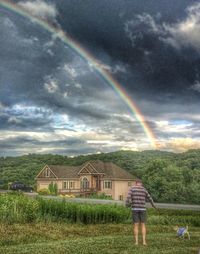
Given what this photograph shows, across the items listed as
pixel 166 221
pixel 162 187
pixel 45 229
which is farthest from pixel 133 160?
pixel 45 229

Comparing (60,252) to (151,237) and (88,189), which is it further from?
(88,189)

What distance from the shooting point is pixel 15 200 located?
905 inches

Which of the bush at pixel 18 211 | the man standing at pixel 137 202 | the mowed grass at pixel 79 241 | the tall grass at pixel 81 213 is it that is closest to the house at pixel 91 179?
the tall grass at pixel 81 213

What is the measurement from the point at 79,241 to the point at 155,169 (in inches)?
2276

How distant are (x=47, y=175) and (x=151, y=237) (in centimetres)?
6491

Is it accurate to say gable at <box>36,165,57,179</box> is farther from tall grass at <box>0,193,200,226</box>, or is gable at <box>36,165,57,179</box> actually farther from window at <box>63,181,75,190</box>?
tall grass at <box>0,193,200,226</box>

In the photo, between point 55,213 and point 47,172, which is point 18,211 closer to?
point 55,213

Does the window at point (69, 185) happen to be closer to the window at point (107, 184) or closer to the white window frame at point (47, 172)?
the white window frame at point (47, 172)

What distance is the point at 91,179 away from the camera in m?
78.7

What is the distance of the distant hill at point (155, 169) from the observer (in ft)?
214

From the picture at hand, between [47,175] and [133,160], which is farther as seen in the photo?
[133,160]

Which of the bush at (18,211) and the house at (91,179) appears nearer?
the bush at (18,211)

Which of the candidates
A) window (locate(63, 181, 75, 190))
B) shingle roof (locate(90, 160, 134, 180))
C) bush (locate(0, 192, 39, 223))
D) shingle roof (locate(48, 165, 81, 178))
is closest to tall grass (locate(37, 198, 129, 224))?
bush (locate(0, 192, 39, 223))

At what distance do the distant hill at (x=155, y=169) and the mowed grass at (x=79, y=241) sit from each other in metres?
45.3
